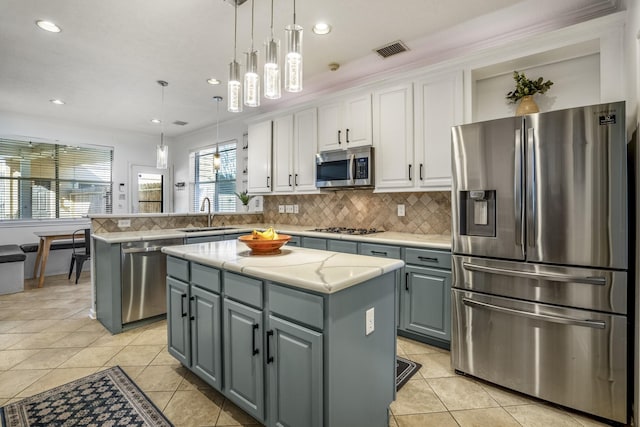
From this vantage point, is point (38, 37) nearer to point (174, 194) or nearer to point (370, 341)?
point (370, 341)

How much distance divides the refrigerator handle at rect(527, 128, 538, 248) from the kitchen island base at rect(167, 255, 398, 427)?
0.95 metres

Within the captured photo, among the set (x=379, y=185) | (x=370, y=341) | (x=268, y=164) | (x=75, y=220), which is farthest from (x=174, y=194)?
(x=370, y=341)

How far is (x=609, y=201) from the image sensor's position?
173 cm

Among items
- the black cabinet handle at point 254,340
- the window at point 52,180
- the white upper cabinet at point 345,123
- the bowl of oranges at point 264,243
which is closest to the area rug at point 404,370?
the black cabinet handle at point 254,340

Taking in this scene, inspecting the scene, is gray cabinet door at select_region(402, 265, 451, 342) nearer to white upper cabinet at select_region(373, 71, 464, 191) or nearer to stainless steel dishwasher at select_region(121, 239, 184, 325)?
white upper cabinet at select_region(373, 71, 464, 191)

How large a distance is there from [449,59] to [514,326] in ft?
7.57

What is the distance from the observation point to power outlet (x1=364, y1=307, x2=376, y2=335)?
4.93 feet

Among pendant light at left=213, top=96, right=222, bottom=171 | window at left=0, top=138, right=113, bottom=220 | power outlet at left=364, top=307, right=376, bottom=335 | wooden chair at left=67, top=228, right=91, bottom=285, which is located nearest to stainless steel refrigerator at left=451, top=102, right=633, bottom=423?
power outlet at left=364, top=307, right=376, bottom=335

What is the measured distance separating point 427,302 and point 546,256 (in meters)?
1.01

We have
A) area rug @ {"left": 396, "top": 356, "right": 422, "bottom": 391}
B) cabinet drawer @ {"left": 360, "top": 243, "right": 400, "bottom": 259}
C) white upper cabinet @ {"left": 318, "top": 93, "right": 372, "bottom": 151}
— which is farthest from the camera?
white upper cabinet @ {"left": 318, "top": 93, "right": 372, "bottom": 151}

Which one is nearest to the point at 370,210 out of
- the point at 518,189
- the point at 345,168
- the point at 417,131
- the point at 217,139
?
the point at 345,168

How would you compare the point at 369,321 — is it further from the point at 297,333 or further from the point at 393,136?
the point at 393,136

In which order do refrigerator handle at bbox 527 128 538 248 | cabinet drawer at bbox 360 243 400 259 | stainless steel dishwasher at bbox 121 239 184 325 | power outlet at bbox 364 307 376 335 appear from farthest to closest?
stainless steel dishwasher at bbox 121 239 184 325 → cabinet drawer at bbox 360 243 400 259 → refrigerator handle at bbox 527 128 538 248 → power outlet at bbox 364 307 376 335

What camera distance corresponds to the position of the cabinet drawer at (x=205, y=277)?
1.85 m
